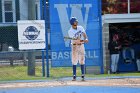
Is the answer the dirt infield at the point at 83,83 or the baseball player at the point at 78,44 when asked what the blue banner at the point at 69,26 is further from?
the dirt infield at the point at 83,83

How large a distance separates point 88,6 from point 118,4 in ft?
9.84

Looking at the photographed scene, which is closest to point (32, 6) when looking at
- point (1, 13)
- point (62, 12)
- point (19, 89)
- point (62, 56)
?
point (62, 12)

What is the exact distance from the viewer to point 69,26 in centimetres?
1614

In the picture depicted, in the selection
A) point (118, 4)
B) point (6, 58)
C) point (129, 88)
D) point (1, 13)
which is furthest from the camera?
point (1, 13)

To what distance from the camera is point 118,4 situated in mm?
18875

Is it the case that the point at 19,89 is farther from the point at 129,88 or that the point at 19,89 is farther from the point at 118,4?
the point at 118,4

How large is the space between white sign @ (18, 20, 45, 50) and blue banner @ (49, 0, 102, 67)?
707mm

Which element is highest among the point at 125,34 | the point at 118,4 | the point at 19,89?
the point at 118,4

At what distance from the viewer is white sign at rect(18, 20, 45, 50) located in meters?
15.2

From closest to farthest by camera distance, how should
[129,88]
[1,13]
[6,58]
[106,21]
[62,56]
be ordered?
[129,88], [62,56], [106,21], [6,58], [1,13]

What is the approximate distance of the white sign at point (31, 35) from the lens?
15219mm

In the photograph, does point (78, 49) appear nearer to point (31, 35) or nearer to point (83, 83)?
point (83, 83)

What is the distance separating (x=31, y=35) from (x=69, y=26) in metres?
1.63

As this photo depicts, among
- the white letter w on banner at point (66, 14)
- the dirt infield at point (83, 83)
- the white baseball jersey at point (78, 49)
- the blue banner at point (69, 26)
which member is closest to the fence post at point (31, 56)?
the blue banner at point (69, 26)
